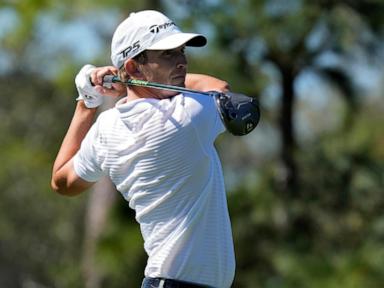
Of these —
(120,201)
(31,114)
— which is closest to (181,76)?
(120,201)

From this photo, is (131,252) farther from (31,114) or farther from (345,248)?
(31,114)

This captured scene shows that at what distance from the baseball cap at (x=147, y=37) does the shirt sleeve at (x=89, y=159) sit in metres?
0.28

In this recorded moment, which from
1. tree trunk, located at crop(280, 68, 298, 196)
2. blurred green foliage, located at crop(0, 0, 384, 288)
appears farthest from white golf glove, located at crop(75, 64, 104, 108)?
tree trunk, located at crop(280, 68, 298, 196)

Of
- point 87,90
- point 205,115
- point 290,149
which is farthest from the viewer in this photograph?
point 290,149

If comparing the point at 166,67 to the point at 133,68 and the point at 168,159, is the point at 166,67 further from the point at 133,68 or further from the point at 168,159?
the point at 168,159

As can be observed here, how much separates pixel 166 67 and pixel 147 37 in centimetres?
12

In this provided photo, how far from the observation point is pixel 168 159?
4.15 meters

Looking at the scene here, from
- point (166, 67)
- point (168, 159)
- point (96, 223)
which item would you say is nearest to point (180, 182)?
point (168, 159)

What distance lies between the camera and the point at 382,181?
1464 centimetres

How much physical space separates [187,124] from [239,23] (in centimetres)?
1063

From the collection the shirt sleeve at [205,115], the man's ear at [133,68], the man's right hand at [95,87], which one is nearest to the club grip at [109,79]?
the man's right hand at [95,87]

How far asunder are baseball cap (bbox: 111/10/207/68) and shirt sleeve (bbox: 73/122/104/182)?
276 mm

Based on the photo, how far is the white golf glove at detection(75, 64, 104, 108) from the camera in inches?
177

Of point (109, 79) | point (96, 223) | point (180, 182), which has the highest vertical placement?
point (109, 79)
